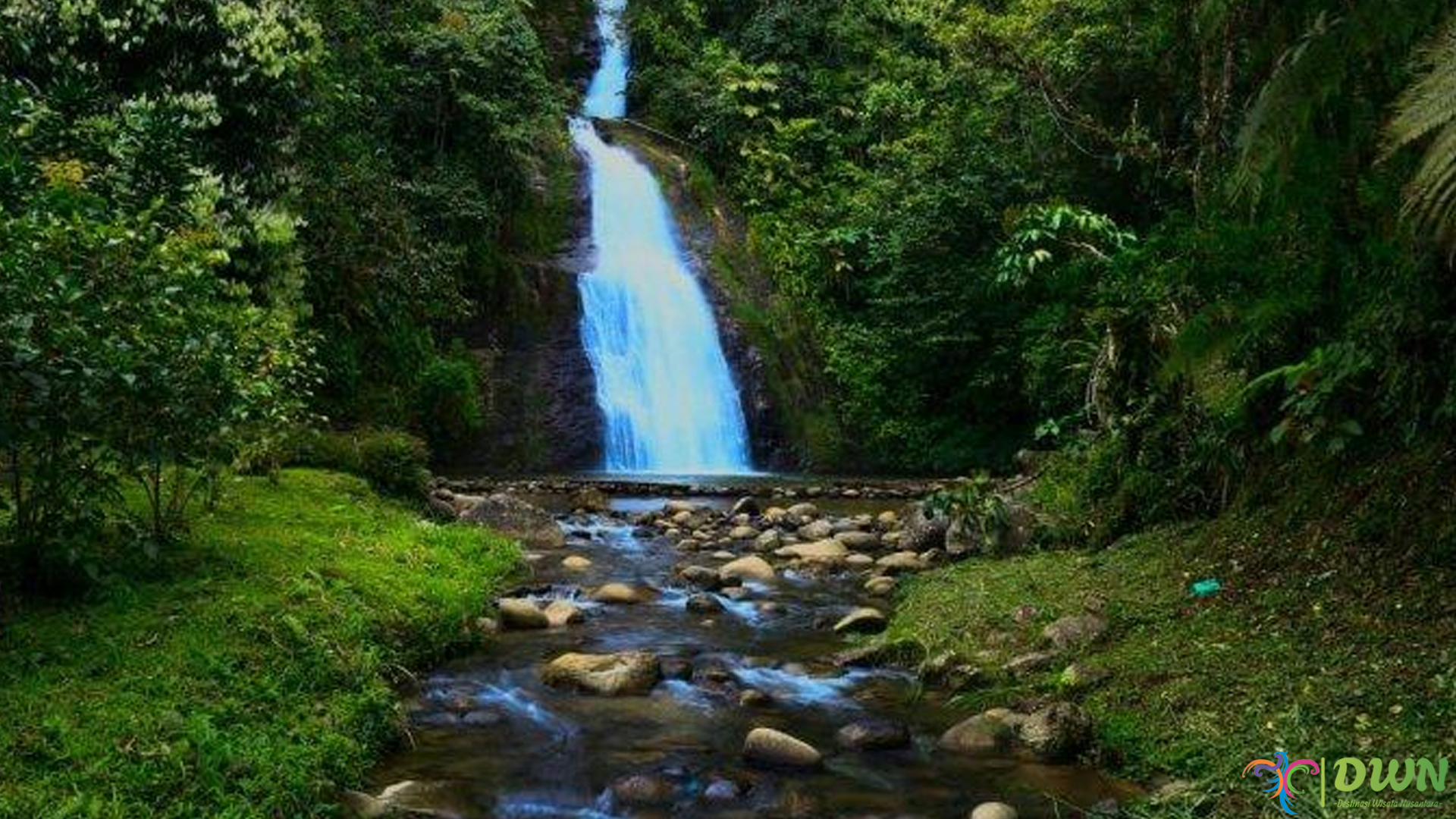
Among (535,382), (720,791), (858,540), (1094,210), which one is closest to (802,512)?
(858,540)

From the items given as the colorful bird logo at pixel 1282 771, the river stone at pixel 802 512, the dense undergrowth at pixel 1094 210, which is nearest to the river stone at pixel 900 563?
the dense undergrowth at pixel 1094 210

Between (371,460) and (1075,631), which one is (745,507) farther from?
(1075,631)

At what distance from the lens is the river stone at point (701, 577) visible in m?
8.82

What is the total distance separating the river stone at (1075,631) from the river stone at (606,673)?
211 centimetres

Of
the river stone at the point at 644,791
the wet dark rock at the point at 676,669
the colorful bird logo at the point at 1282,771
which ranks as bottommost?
the river stone at the point at 644,791

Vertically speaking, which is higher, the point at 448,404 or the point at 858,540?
the point at 448,404

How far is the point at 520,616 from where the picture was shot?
280 inches

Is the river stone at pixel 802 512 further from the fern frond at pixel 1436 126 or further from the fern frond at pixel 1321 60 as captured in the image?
the fern frond at pixel 1436 126

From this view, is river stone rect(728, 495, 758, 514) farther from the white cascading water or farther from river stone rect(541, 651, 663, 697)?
river stone rect(541, 651, 663, 697)

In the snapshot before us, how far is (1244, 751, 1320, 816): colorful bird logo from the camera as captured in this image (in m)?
3.61

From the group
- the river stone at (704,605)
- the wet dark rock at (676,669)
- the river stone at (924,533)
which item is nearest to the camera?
the wet dark rock at (676,669)

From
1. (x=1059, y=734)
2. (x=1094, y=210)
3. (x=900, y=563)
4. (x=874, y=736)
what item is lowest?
(x=874, y=736)

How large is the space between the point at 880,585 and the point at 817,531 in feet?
9.32

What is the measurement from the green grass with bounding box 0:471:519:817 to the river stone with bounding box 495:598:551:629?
0.54ft
